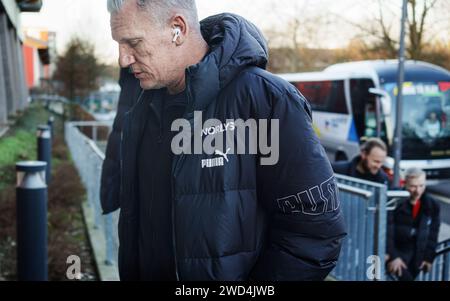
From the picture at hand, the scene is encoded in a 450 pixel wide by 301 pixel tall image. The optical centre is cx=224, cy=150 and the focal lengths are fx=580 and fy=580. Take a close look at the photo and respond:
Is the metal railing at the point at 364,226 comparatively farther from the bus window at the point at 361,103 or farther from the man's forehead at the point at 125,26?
the bus window at the point at 361,103

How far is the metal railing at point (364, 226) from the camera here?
13.0ft

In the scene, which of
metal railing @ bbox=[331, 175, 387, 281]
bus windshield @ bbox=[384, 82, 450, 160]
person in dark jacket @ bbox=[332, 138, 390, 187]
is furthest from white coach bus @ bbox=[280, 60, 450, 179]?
metal railing @ bbox=[331, 175, 387, 281]

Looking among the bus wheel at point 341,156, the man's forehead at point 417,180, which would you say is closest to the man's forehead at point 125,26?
the man's forehead at point 417,180

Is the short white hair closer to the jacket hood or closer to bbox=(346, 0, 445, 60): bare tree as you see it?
the jacket hood

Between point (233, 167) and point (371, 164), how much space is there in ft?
12.1

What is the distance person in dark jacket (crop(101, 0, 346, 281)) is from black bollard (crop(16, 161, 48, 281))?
82.6 inches

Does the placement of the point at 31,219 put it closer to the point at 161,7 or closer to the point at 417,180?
the point at 161,7

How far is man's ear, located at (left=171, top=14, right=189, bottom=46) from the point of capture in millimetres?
1722

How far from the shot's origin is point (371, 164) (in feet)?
16.7

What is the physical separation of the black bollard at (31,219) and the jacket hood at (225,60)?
2.25 meters

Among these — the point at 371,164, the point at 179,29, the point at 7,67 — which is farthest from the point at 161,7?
→ the point at 7,67
